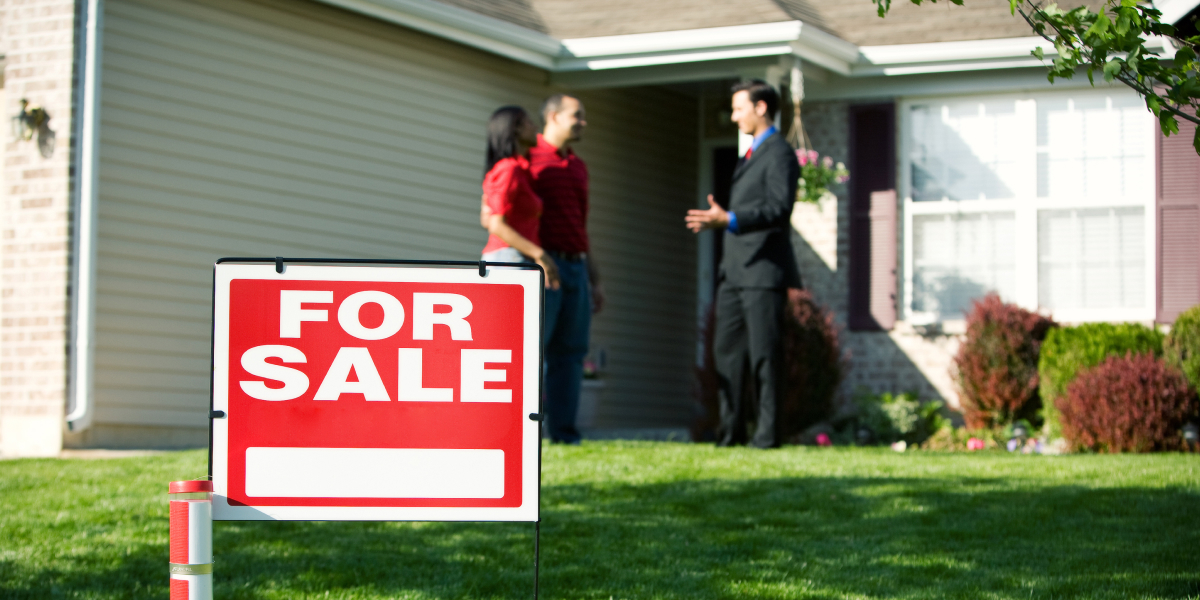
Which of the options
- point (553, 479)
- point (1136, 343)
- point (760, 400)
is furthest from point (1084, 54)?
point (1136, 343)

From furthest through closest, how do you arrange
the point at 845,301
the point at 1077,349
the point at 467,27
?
the point at 845,301 → the point at 467,27 → the point at 1077,349

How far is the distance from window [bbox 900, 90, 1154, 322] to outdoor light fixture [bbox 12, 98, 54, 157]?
22.0 feet

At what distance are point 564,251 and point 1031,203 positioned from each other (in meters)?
4.89

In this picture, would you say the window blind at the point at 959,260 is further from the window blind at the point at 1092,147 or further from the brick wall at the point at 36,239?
the brick wall at the point at 36,239

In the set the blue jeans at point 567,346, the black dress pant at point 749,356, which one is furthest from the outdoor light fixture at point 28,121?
the black dress pant at point 749,356

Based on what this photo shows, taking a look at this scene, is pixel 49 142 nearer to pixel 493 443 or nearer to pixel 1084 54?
pixel 493 443

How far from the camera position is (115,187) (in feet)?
27.2

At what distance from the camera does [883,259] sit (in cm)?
1076

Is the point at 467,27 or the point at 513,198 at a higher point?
the point at 467,27

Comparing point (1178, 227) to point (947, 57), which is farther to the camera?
point (947, 57)

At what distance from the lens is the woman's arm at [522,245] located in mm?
6730

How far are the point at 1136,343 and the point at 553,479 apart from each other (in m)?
5.13

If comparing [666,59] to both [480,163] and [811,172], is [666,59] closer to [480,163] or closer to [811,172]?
[811,172]

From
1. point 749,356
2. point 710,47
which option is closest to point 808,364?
point 749,356
